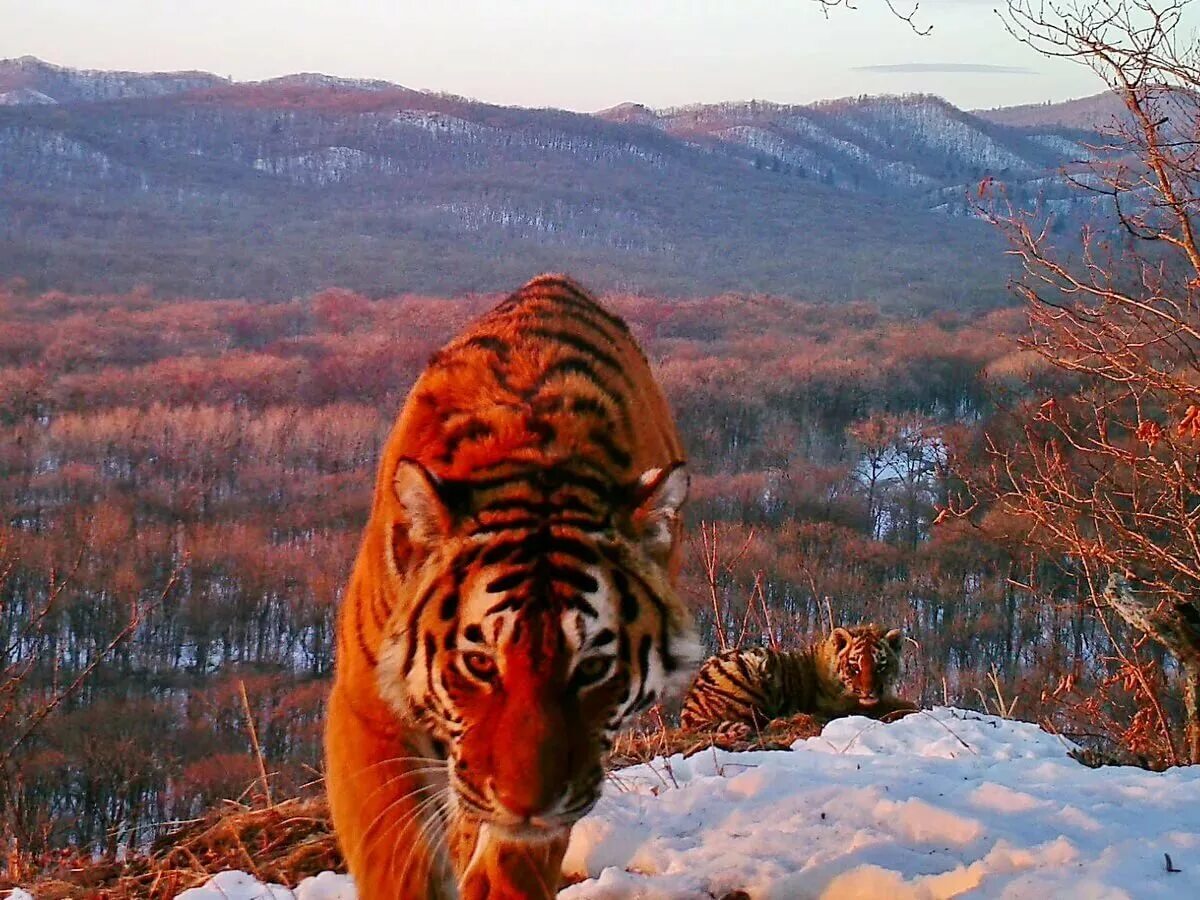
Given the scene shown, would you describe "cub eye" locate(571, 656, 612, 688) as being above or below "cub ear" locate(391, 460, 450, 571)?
below

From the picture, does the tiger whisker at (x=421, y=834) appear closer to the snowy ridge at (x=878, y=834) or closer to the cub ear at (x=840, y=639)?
the snowy ridge at (x=878, y=834)

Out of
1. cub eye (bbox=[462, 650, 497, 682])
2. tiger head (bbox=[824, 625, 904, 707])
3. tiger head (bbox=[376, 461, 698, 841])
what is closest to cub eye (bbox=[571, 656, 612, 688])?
tiger head (bbox=[376, 461, 698, 841])

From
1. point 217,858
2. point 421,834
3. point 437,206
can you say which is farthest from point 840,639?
point 437,206

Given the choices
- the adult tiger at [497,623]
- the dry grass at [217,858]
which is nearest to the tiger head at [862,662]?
the dry grass at [217,858]

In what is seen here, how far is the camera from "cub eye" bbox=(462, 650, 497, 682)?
2674 millimetres

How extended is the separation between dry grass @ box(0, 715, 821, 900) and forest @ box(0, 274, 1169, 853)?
16.7 inches

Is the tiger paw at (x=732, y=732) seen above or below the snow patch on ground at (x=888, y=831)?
below

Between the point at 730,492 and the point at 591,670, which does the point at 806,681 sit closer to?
the point at 591,670

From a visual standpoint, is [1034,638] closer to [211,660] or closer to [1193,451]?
[1193,451]

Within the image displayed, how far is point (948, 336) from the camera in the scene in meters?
64.2

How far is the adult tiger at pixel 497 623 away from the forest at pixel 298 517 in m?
2.49

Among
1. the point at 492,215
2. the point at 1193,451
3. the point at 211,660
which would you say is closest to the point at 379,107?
the point at 492,215

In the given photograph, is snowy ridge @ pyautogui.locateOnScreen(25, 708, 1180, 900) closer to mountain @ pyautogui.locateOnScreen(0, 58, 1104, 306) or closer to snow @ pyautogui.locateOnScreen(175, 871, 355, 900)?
snow @ pyautogui.locateOnScreen(175, 871, 355, 900)

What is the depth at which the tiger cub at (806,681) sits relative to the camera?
336 inches
